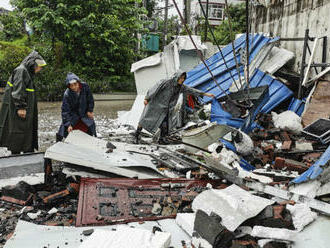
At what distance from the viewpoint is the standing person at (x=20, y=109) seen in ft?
13.1

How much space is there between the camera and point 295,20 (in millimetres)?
8227

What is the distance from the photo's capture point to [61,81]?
11961 mm

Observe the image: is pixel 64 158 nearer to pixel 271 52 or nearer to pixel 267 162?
pixel 267 162

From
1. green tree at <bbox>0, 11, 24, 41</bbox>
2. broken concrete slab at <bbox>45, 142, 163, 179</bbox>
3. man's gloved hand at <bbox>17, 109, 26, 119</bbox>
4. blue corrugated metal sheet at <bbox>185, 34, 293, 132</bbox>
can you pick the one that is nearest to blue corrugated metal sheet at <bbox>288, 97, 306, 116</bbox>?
blue corrugated metal sheet at <bbox>185, 34, 293, 132</bbox>

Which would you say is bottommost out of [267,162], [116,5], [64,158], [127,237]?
[267,162]

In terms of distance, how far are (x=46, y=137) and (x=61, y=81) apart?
245 inches

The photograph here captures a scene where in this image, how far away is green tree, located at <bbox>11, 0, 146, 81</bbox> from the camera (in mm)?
12297

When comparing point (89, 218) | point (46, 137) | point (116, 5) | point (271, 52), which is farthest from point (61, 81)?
point (89, 218)

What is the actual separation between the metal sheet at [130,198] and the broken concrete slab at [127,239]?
0.34 meters

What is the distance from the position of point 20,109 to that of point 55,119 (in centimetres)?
431

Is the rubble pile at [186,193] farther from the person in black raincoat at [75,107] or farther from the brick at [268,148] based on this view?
the person in black raincoat at [75,107]

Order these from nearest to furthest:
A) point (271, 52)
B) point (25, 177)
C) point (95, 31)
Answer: point (25, 177), point (271, 52), point (95, 31)

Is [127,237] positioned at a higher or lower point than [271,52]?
lower

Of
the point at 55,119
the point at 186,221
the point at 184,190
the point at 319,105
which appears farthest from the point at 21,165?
the point at 319,105
